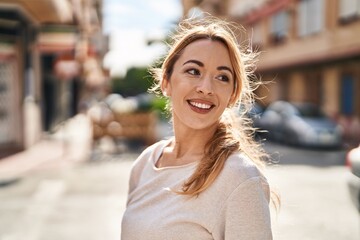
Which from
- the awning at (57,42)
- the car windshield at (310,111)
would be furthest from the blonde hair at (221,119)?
the car windshield at (310,111)

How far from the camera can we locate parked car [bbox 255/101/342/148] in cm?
1711

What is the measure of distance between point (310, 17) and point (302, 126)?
1034 centimetres

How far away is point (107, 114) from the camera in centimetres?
1691

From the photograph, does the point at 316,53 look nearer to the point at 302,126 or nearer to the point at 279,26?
the point at 279,26

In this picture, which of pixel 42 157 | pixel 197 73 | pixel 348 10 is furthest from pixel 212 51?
pixel 348 10

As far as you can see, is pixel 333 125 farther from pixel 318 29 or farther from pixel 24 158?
pixel 24 158

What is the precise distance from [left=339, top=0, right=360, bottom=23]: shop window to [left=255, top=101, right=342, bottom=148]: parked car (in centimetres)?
507

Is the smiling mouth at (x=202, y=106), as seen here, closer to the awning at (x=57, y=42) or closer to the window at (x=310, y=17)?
the awning at (x=57, y=42)

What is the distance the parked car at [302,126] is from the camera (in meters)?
17.1

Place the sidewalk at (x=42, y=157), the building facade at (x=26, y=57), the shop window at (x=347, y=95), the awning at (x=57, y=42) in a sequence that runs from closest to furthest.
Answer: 1. the sidewalk at (x=42, y=157)
2. the building facade at (x=26, y=57)
3. the awning at (x=57, y=42)
4. the shop window at (x=347, y=95)

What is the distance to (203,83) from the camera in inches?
80.7

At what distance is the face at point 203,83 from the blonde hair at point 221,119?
0.03m

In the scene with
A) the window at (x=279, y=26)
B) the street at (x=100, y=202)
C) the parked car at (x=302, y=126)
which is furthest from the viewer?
the window at (x=279, y=26)

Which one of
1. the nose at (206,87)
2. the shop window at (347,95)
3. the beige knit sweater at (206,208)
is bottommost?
the beige knit sweater at (206,208)
